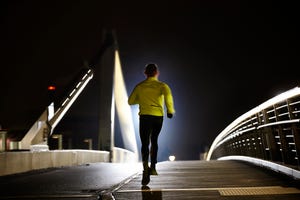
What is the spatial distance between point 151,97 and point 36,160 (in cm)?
374

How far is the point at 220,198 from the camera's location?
4.39m

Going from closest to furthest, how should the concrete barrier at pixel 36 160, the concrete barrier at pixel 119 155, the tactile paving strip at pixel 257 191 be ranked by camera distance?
the tactile paving strip at pixel 257 191 → the concrete barrier at pixel 36 160 → the concrete barrier at pixel 119 155

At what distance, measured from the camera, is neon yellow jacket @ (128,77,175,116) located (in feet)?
20.7

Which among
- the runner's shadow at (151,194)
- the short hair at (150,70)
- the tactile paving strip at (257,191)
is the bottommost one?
the tactile paving strip at (257,191)

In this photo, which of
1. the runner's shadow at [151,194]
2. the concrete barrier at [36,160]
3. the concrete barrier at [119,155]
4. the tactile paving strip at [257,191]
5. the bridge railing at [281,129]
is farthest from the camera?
the concrete barrier at [119,155]

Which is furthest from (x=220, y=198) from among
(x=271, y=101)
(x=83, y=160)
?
(x=83, y=160)

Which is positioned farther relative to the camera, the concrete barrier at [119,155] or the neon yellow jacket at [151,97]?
the concrete barrier at [119,155]

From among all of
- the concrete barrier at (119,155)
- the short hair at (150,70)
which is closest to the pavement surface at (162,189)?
the short hair at (150,70)

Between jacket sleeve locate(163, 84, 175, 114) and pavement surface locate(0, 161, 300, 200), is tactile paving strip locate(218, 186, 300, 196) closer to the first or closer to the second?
pavement surface locate(0, 161, 300, 200)

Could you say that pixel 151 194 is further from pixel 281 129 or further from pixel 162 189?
pixel 281 129

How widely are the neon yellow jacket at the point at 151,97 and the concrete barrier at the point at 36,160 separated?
106 inches

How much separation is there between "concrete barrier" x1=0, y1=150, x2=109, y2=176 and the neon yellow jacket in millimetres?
2681

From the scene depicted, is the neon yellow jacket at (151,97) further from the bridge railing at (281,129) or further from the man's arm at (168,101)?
the bridge railing at (281,129)

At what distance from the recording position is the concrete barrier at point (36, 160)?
7.59m
